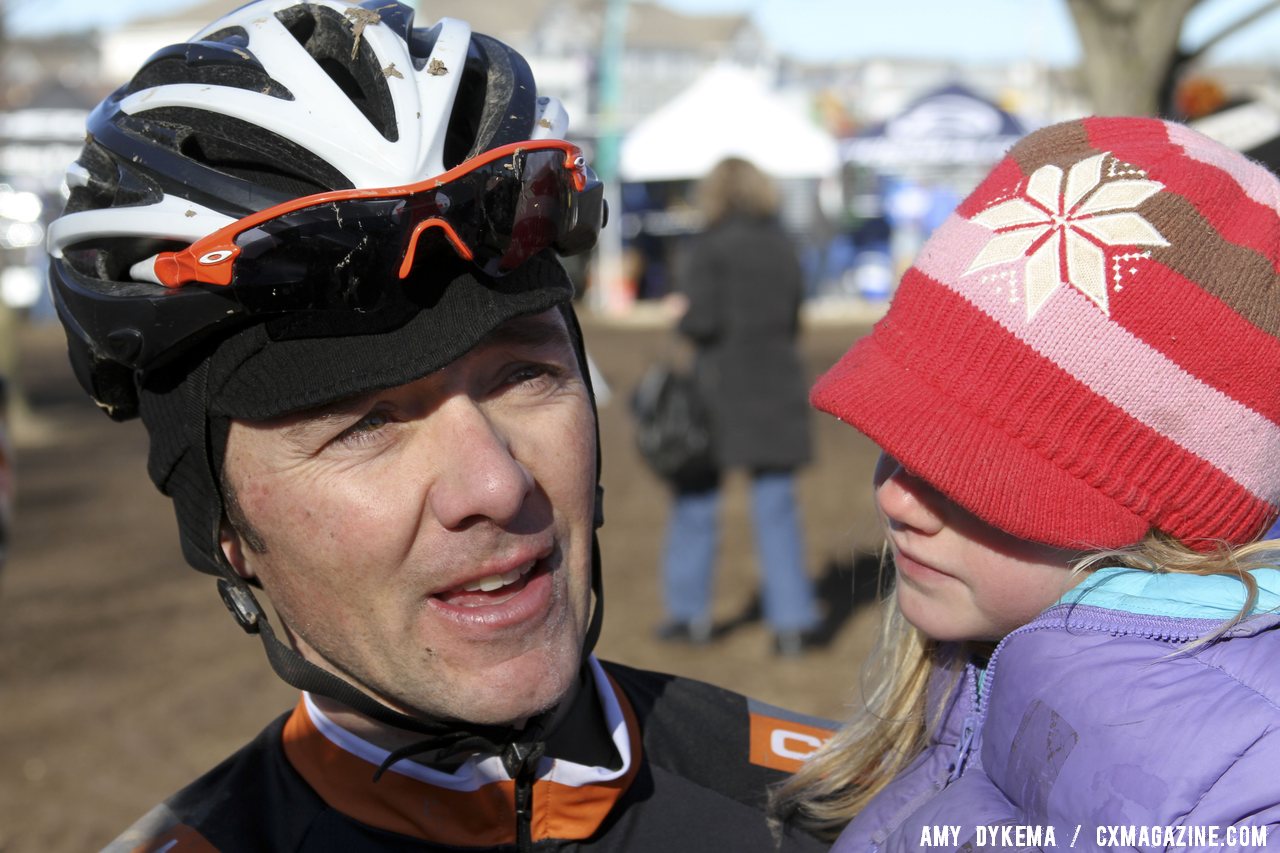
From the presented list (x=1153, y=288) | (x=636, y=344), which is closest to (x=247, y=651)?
(x=1153, y=288)

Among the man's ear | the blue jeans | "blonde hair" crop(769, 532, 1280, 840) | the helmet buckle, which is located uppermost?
the man's ear

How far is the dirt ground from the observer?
5684 mm

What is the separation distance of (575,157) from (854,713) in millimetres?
1016

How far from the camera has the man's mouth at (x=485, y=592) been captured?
1.69m

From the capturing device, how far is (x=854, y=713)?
2.17 m

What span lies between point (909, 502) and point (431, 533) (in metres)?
0.73

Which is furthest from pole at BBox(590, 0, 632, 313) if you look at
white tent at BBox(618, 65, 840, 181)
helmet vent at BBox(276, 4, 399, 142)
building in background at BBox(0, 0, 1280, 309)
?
helmet vent at BBox(276, 4, 399, 142)

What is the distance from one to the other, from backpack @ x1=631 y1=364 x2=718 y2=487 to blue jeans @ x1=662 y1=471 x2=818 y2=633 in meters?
0.21

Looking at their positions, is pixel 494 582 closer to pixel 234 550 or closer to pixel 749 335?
pixel 234 550

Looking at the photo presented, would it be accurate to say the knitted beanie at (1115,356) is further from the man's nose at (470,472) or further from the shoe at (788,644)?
the shoe at (788,644)

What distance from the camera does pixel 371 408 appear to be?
1.68 m

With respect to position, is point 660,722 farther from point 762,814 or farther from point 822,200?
point 822,200

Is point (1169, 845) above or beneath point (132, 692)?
above

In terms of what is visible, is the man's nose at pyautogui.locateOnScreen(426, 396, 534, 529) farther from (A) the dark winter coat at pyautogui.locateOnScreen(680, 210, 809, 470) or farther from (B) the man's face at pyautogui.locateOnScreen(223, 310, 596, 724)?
(A) the dark winter coat at pyautogui.locateOnScreen(680, 210, 809, 470)
